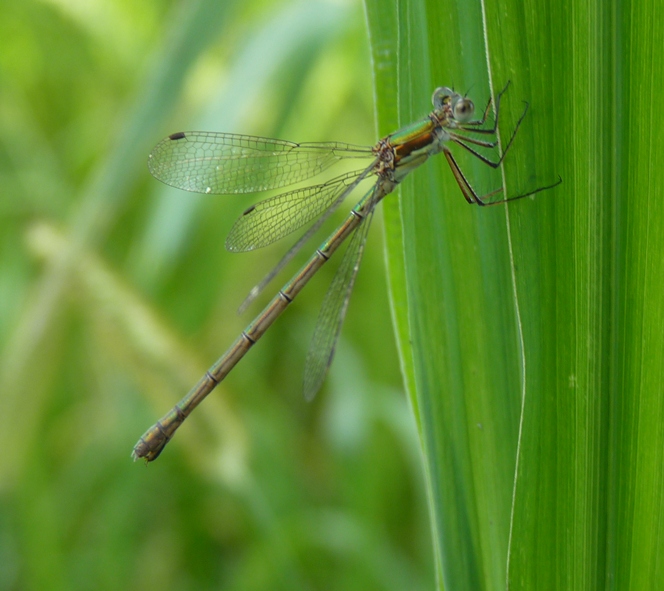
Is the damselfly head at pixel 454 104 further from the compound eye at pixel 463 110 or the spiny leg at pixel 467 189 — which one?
the spiny leg at pixel 467 189

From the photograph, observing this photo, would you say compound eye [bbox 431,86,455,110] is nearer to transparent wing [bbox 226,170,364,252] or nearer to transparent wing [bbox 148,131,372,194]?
transparent wing [bbox 226,170,364,252]

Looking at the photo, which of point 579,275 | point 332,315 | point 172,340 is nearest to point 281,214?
point 332,315

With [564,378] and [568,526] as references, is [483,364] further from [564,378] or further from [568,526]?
[568,526]

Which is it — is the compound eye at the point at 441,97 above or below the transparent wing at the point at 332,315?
above

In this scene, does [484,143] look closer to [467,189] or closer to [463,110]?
[467,189]

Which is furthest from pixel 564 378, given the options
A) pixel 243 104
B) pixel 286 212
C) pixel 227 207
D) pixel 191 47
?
pixel 227 207

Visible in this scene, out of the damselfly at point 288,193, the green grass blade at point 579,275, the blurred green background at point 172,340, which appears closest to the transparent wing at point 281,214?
the damselfly at point 288,193

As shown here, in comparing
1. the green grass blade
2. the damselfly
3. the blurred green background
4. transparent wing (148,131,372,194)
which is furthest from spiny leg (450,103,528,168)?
the blurred green background
